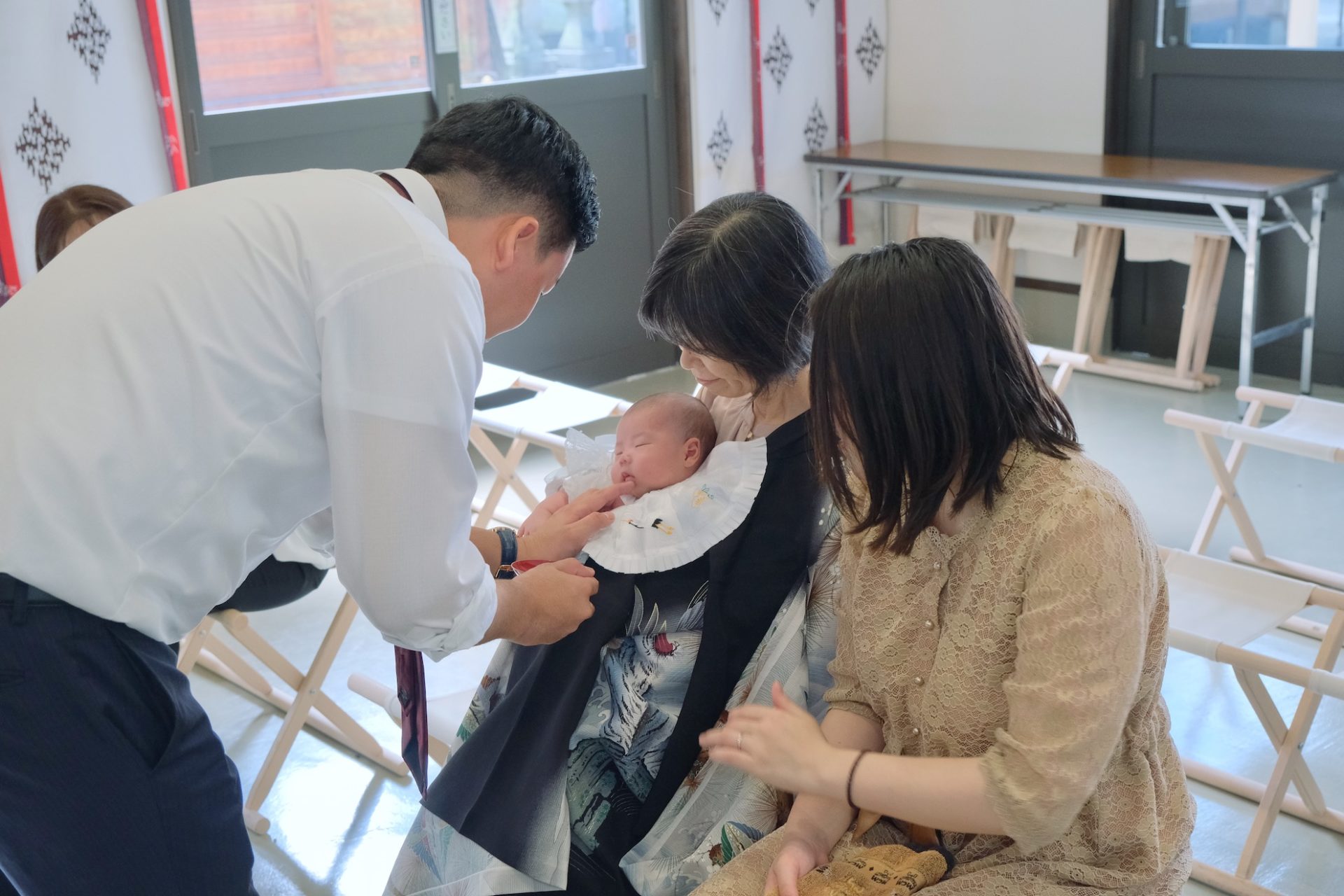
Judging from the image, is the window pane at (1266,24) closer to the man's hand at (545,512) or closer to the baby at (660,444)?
the baby at (660,444)

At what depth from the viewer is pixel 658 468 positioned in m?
1.96

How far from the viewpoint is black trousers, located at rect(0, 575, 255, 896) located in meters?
1.43

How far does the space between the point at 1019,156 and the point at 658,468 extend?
13.4 ft

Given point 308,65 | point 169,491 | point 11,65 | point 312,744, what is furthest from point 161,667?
point 308,65

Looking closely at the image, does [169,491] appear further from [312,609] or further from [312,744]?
[312,609]

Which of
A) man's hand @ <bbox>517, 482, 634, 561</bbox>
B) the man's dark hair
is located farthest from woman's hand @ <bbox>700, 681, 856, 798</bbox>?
the man's dark hair

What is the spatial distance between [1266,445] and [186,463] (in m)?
2.49

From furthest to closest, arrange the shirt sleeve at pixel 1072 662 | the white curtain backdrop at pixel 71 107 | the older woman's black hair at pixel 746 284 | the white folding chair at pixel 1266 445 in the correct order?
the white curtain backdrop at pixel 71 107 < the white folding chair at pixel 1266 445 < the older woman's black hair at pixel 746 284 < the shirt sleeve at pixel 1072 662

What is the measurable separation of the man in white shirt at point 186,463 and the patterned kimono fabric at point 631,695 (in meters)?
0.22

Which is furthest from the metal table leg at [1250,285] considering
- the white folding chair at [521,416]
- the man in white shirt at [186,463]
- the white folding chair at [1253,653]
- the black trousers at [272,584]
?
the man in white shirt at [186,463]

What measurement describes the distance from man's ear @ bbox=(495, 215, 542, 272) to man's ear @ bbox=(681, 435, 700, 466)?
0.45m

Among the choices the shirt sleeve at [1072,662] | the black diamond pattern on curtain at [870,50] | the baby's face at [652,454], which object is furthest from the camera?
the black diamond pattern on curtain at [870,50]

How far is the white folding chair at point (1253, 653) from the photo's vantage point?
91.1 inches

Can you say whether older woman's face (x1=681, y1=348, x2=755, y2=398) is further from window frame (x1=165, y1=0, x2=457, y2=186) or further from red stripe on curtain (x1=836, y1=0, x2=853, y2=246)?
red stripe on curtain (x1=836, y1=0, x2=853, y2=246)
